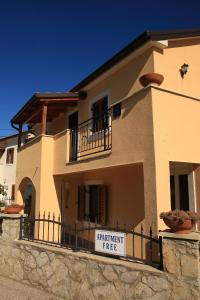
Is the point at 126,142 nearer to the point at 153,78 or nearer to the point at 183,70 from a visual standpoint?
the point at 153,78

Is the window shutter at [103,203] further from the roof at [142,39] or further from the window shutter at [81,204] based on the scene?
the roof at [142,39]

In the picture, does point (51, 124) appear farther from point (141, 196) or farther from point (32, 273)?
point (32, 273)

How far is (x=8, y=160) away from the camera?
2675 centimetres

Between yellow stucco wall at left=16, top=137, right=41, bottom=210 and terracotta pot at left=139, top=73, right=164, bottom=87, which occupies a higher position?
terracotta pot at left=139, top=73, right=164, bottom=87

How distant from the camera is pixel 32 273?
692 centimetres

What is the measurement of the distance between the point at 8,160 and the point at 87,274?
22847 millimetres

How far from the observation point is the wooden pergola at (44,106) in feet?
36.2

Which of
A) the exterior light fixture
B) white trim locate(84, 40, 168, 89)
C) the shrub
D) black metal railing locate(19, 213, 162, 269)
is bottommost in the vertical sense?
black metal railing locate(19, 213, 162, 269)

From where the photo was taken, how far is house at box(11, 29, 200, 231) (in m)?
6.19

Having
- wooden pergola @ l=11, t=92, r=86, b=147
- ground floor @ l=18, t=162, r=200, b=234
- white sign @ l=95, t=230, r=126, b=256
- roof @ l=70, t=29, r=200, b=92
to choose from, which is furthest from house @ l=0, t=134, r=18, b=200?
white sign @ l=95, t=230, r=126, b=256

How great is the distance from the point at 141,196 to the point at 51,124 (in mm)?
8458

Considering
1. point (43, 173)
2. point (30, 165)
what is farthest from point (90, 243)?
point (30, 165)

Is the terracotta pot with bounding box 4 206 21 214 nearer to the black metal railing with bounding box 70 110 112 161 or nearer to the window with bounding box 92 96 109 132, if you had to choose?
the black metal railing with bounding box 70 110 112 161

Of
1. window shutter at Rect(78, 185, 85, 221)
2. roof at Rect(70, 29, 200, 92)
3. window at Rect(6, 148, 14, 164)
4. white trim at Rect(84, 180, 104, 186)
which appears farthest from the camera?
window at Rect(6, 148, 14, 164)
